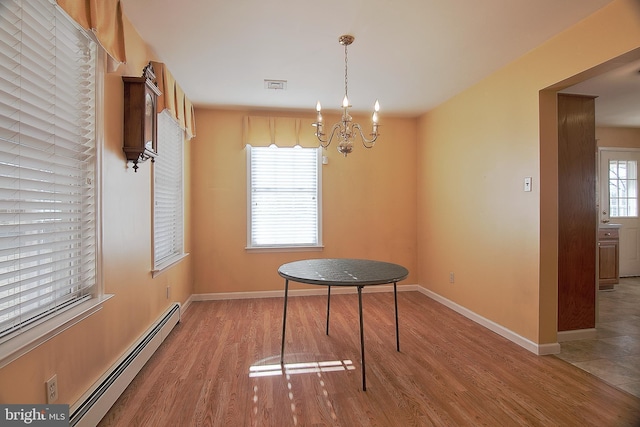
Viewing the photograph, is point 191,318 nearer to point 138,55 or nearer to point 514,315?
point 138,55

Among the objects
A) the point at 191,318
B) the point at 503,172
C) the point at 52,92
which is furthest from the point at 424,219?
the point at 52,92

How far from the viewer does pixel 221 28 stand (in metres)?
2.20

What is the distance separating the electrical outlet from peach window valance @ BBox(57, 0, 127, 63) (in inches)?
64.7

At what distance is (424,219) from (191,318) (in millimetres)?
3194

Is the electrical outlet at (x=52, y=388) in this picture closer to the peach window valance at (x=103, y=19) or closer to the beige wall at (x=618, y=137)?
the peach window valance at (x=103, y=19)

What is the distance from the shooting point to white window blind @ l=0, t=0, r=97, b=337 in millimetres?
1188

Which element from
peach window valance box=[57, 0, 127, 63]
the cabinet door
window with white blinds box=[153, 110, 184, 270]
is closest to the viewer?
peach window valance box=[57, 0, 127, 63]

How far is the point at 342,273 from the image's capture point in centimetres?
223

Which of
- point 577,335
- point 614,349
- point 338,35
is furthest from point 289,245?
point 614,349

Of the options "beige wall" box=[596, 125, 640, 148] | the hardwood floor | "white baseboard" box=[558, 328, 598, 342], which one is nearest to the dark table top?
the hardwood floor

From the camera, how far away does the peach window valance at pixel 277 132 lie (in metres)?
3.94

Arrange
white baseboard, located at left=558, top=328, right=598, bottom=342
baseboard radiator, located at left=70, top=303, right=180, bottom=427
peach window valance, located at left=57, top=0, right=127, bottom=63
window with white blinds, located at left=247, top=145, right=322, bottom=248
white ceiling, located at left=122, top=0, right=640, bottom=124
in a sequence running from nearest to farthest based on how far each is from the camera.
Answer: peach window valance, located at left=57, top=0, right=127, bottom=63, baseboard radiator, located at left=70, top=303, right=180, bottom=427, white ceiling, located at left=122, top=0, right=640, bottom=124, white baseboard, located at left=558, top=328, right=598, bottom=342, window with white blinds, located at left=247, top=145, right=322, bottom=248

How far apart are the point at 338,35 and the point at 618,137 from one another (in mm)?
5442

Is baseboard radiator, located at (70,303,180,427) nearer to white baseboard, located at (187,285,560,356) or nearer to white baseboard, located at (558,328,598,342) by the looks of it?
white baseboard, located at (187,285,560,356)
